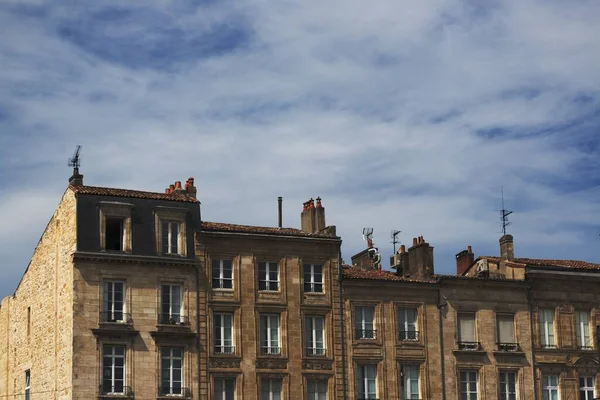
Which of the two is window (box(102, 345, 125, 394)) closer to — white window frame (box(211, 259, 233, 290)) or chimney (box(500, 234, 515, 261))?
white window frame (box(211, 259, 233, 290))

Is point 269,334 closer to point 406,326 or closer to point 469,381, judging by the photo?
point 406,326

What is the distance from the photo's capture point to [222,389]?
188ft

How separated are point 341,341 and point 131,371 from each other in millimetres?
10910

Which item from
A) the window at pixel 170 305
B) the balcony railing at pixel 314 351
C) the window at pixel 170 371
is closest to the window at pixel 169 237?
the window at pixel 170 305

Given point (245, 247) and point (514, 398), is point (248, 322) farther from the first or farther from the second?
point (514, 398)

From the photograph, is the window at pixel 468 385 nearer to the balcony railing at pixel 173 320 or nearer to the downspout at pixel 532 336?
the downspout at pixel 532 336

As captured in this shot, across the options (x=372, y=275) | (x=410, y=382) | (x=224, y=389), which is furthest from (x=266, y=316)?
(x=410, y=382)

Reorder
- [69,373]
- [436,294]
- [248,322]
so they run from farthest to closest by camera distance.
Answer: [436,294], [248,322], [69,373]

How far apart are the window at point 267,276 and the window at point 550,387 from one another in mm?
15504

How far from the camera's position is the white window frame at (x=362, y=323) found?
6069 centimetres

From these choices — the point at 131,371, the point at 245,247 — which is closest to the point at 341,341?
the point at 245,247

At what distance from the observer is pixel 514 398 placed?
62625mm

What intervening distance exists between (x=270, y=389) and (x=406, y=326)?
321 inches

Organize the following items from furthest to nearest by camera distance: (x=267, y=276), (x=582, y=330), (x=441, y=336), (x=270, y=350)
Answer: (x=582, y=330), (x=441, y=336), (x=267, y=276), (x=270, y=350)
